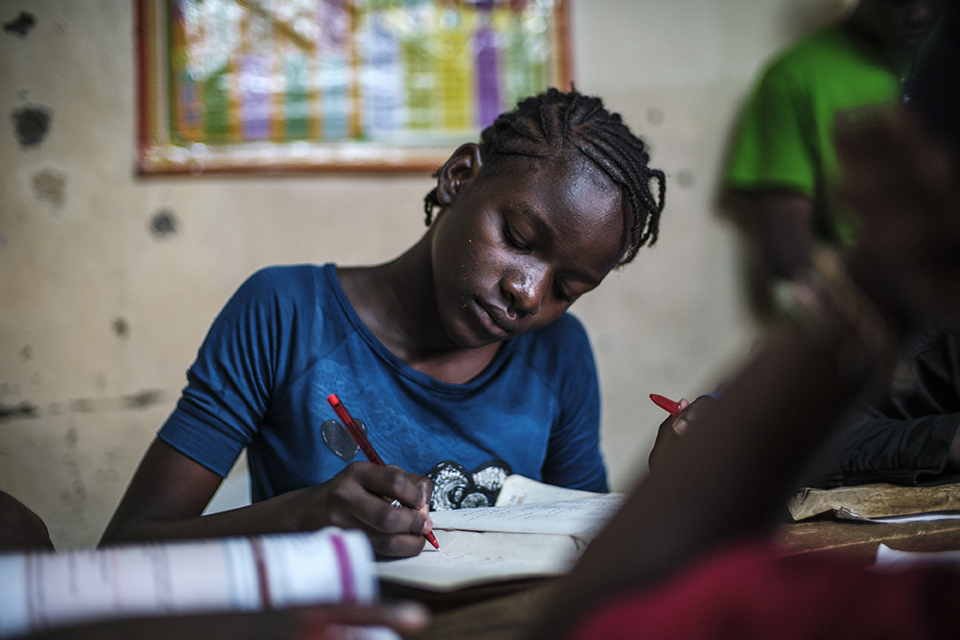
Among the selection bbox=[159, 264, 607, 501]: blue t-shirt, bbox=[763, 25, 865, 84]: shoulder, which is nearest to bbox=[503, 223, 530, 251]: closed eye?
bbox=[159, 264, 607, 501]: blue t-shirt

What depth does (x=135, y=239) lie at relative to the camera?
5.07ft

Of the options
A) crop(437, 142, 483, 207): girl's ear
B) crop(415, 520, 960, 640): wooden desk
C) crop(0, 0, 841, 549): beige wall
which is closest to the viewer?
crop(415, 520, 960, 640): wooden desk

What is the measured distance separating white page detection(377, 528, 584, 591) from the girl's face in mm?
292

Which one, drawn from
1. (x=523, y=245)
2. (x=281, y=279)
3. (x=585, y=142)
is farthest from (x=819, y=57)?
(x=281, y=279)

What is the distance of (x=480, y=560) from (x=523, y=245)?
1.30 ft

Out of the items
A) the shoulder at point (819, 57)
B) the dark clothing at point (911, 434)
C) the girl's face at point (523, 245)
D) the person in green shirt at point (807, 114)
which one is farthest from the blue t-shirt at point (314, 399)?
the shoulder at point (819, 57)

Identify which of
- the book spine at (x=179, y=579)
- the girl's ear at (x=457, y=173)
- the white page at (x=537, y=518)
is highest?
the girl's ear at (x=457, y=173)

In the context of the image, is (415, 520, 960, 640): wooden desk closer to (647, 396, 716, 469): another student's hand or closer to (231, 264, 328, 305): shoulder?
(647, 396, 716, 469): another student's hand

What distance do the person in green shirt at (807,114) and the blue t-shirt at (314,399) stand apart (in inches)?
38.4

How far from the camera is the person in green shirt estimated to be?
164cm

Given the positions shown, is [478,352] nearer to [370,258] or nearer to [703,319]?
[370,258]

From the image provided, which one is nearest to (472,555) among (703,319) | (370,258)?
Result: (370,258)

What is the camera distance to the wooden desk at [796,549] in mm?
435

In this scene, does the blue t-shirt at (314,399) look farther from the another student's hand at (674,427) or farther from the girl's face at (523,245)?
the another student's hand at (674,427)
